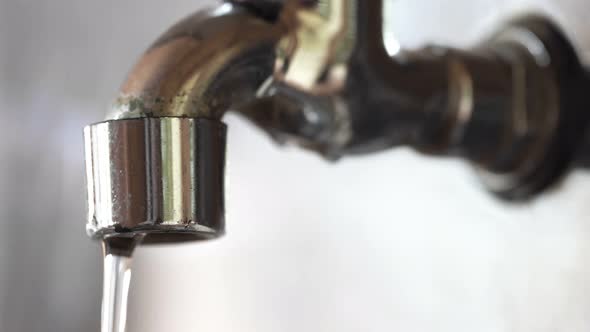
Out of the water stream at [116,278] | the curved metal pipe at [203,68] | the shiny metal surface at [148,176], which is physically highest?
the curved metal pipe at [203,68]

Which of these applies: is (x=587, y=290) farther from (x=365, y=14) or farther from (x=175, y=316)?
(x=175, y=316)

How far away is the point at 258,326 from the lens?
73cm

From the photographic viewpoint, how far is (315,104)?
372 millimetres

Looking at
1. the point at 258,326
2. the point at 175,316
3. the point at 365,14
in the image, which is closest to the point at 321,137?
the point at 365,14

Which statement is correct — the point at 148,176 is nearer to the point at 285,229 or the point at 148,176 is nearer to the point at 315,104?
the point at 315,104

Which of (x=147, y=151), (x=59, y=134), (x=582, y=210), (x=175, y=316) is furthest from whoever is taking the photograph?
(x=59, y=134)

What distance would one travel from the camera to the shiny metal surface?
12.5 inches

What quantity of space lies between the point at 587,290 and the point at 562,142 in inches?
3.1

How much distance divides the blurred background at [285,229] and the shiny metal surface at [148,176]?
0.20 m

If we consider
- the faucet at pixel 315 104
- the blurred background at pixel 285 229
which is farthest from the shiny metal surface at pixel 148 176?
the blurred background at pixel 285 229

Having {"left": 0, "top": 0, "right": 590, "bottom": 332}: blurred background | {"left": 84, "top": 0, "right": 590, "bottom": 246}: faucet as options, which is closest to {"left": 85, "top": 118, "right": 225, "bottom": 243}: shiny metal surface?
{"left": 84, "top": 0, "right": 590, "bottom": 246}: faucet

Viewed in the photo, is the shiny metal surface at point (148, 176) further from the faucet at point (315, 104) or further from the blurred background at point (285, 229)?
the blurred background at point (285, 229)

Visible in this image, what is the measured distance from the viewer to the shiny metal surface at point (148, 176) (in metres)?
0.32

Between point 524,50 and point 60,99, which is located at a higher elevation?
point 60,99
